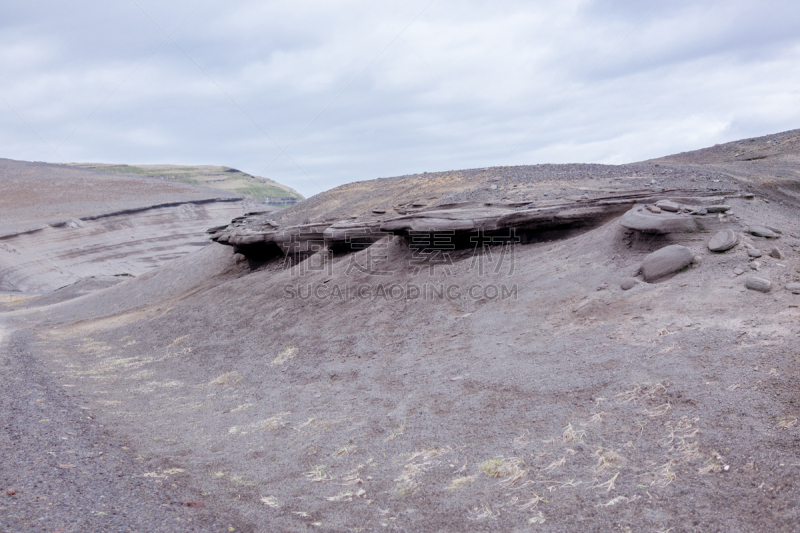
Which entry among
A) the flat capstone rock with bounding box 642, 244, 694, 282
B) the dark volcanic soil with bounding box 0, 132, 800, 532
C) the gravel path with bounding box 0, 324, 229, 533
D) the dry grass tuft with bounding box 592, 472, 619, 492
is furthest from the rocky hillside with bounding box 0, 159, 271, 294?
the dry grass tuft with bounding box 592, 472, 619, 492

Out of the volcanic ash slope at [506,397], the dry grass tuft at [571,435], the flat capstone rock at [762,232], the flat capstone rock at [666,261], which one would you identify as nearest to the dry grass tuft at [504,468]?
the volcanic ash slope at [506,397]

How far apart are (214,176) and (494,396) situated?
8424 cm

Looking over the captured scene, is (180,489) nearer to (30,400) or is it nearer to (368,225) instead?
(30,400)

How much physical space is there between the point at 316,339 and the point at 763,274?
7857mm

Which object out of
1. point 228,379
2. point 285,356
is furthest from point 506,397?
point 228,379

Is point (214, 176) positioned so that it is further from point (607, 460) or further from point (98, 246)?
point (607, 460)

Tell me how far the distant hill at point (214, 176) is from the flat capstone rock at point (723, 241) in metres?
69.8

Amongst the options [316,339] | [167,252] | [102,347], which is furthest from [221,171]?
[316,339]

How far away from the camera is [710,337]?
18.9 feet

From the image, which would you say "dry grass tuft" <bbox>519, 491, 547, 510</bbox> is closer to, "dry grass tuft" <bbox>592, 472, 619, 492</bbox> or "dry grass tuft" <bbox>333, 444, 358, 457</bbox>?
"dry grass tuft" <bbox>592, 472, 619, 492</bbox>

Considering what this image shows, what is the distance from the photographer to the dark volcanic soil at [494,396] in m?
3.98

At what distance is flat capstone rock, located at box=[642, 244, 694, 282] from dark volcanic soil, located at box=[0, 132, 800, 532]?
16cm

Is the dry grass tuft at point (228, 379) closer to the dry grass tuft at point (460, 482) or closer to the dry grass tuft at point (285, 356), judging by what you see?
the dry grass tuft at point (285, 356)

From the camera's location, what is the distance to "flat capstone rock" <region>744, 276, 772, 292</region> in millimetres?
6449
